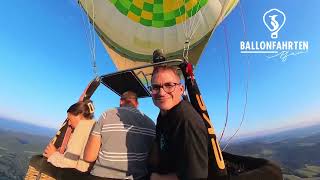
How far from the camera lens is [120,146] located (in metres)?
2.52

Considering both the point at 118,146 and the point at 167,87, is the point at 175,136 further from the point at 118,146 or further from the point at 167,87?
the point at 118,146

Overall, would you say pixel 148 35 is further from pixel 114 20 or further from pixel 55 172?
pixel 55 172

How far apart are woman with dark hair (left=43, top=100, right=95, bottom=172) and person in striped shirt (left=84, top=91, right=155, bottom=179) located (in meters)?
0.16

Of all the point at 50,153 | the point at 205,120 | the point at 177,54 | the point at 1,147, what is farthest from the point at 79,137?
the point at 1,147

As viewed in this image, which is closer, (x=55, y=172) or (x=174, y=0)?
(x=55, y=172)

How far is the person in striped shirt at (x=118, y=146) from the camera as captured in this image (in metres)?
2.52

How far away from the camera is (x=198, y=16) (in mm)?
7605

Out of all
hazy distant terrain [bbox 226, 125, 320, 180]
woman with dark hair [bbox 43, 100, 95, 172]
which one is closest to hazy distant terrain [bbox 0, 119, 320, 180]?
hazy distant terrain [bbox 226, 125, 320, 180]

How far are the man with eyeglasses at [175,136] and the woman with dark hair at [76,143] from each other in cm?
76

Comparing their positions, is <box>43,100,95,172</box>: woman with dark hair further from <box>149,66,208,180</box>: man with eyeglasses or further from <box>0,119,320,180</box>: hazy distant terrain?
<box>0,119,320,180</box>: hazy distant terrain

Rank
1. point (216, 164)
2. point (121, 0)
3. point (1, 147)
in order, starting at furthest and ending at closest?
1. point (1, 147)
2. point (121, 0)
3. point (216, 164)

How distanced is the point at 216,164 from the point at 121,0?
643 cm

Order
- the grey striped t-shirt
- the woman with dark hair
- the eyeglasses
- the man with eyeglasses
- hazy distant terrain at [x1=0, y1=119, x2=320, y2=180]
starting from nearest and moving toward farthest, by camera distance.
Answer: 1. the man with eyeglasses
2. the eyeglasses
3. the grey striped t-shirt
4. the woman with dark hair
5. hazy distant terrain at [x1=0, y1=119, x2=320, y2=180]

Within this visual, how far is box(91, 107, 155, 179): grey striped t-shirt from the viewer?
A: 251 centimetres
